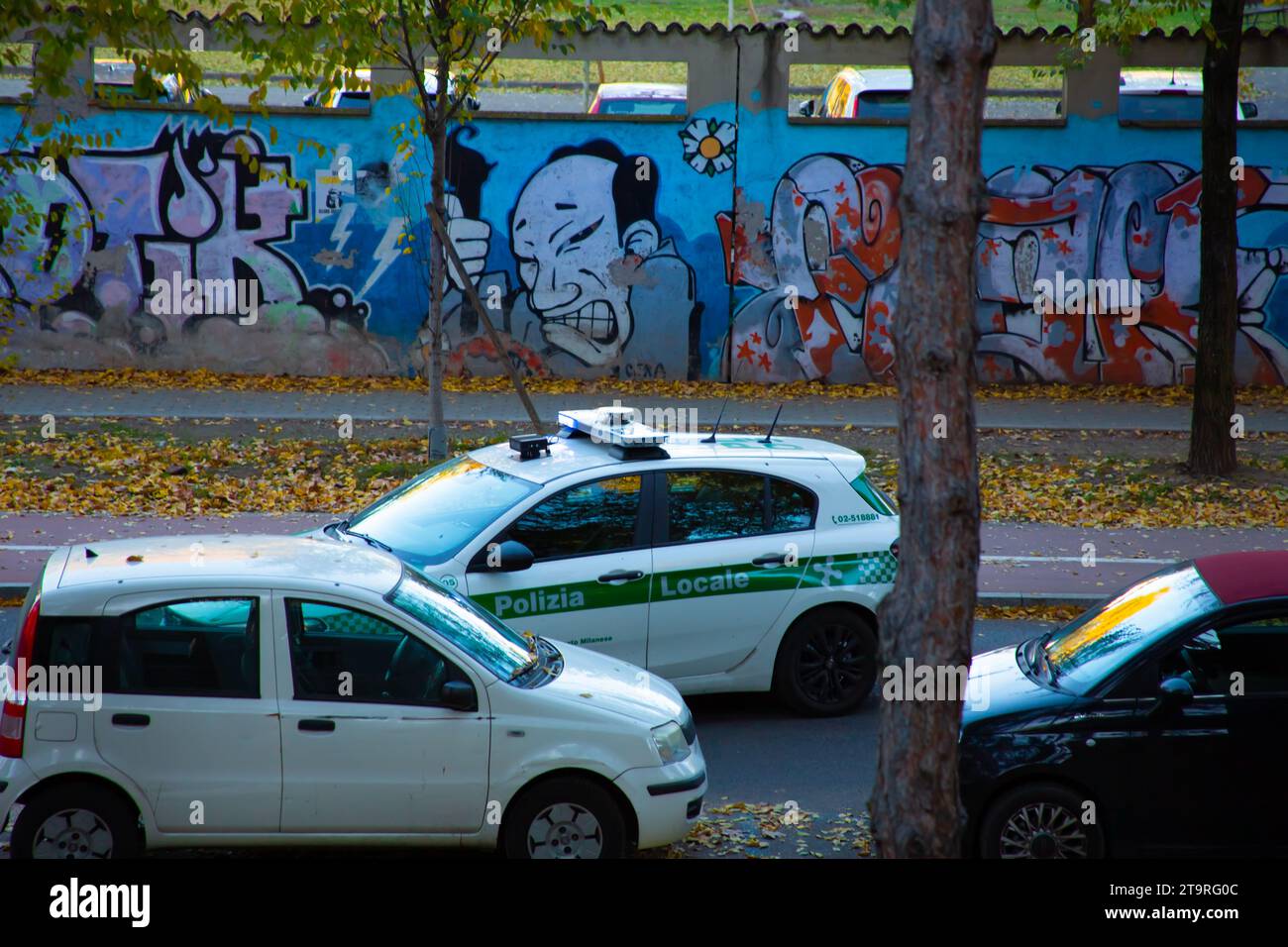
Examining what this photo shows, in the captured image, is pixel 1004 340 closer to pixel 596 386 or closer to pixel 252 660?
pixel 596 386

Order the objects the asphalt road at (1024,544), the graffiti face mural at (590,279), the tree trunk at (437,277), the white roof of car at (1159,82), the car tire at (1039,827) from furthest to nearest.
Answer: the white roof of car at (1159,82)
the graffiti face mural at (590,279)
the tree trunk at (437,277)
the asphalt road at (1024,544)
the car tire at (1039,827)

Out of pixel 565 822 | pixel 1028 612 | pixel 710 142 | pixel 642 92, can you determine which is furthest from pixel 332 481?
pixel 642 92

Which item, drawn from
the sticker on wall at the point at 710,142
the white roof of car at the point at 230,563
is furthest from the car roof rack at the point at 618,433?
the sticker on wall at the point at 710,142

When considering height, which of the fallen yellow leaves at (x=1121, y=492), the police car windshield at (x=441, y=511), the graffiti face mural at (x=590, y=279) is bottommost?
the fallen yellow leaves at (x=1121, y=492)

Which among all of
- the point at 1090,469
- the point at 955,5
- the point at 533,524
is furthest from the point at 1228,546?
the point at 955,5

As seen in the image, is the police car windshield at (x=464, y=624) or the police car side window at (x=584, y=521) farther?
the police car side window at (x=584, y=521)

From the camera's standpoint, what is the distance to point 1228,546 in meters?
12.8

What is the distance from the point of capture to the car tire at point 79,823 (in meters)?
5.73

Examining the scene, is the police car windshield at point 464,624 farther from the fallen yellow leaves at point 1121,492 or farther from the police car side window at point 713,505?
the fallen yellow leaves at point 1121,492

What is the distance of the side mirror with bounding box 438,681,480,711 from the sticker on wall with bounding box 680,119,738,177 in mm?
14800

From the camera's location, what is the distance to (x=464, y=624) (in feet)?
21.6

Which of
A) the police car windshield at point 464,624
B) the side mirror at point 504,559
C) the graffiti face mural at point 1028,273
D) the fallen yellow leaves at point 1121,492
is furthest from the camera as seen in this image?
the graffiti face mural at point 1028,273

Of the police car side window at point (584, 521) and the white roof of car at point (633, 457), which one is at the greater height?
the white roof of car at point (633, 457)

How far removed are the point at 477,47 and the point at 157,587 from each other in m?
11.1
